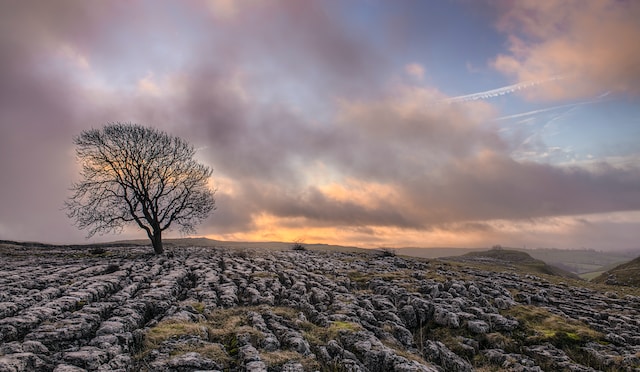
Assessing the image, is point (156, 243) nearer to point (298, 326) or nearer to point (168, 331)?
point (168, 331)

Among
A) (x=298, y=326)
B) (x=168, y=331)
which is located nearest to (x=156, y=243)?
(x=168, y=331)

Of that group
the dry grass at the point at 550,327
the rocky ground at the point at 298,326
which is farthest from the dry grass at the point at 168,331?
the dry grass at the point at 550,327

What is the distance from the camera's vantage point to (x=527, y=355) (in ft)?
53.1

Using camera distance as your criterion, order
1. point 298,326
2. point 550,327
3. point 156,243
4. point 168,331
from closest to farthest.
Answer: point 168,331
point 298,326
point 550,327
point 156,243

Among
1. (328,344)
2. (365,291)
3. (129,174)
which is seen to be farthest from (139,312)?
(129,174)

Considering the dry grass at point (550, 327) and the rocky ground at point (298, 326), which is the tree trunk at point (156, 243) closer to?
the rocky ground at point (298, 326)

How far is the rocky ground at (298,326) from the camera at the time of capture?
13.5 meters

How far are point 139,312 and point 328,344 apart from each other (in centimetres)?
1038

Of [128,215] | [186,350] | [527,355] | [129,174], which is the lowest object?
[527,355]

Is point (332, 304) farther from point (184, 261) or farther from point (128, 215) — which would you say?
point (128, 215)

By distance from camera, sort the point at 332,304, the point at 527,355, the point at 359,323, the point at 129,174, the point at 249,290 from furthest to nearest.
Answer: the point at 129,174 < the point at 249,290 < the point at 332,304 < the point at 359,323 < the point at 527,355

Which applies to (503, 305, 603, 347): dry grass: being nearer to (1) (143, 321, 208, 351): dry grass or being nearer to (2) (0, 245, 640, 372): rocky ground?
(2) (0, 245, 640, 372): rocky ground

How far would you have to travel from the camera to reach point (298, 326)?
58.6 feet

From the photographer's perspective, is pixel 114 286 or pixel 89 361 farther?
pixel 114 286
